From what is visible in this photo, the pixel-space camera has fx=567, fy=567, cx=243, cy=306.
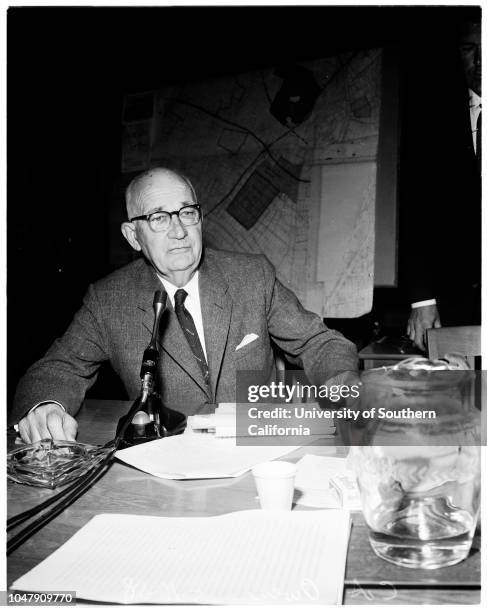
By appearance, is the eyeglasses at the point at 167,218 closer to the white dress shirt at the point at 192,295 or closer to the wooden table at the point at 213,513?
the white dress shirt at the point at 192,295

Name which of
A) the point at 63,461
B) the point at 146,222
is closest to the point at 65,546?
the point at 63,461

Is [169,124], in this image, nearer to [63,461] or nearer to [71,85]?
[71,85]

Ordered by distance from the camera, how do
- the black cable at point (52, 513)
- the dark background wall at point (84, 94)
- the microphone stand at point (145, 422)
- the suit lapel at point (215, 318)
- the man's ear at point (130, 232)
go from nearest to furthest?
the black cable at point (52, 513) < the microphone stand at point (145, 422) < the suit lapel at point (215, 318) < the man's ear at point (130, 232) < the dark background wall at point (84, 94)

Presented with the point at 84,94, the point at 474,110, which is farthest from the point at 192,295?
the point at 84,94

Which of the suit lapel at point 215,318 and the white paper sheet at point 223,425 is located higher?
the suit lapel at point 215,318

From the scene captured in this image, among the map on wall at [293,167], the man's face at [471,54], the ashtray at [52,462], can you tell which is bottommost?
the ashtray at [52,462]

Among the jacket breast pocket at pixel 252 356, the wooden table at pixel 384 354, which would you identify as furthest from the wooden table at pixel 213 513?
the wooden table at pixel 384 354

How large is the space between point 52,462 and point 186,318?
863 millimetres

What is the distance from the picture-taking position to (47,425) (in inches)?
47.8

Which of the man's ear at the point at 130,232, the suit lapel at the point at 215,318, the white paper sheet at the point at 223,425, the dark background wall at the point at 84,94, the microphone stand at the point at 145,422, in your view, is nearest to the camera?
the microphone stand at the point at 145,422

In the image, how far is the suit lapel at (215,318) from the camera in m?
1.82

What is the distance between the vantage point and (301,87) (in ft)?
9.50

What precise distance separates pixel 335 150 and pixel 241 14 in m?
1.00

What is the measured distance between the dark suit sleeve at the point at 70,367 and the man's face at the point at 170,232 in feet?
0.84
